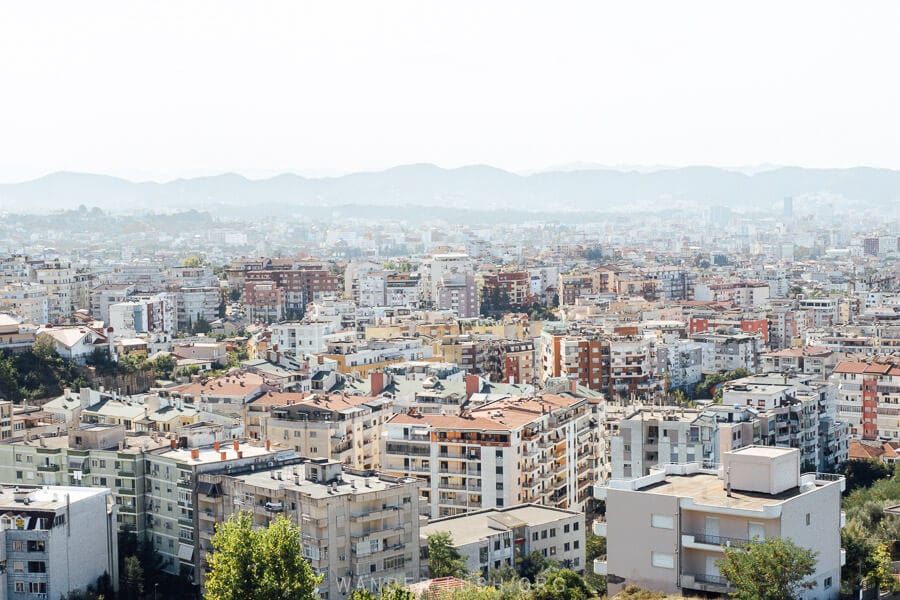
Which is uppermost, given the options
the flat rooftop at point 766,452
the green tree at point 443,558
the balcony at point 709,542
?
the flat rooftop at point 766,452

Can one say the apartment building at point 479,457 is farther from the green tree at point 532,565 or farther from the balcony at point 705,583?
the balcony at point 705,583

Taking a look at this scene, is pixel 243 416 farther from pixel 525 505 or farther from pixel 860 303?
pixel 860 303

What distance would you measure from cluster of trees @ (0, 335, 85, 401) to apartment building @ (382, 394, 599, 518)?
10.5 m

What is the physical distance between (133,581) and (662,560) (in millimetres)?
8413

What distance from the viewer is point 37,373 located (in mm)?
30438

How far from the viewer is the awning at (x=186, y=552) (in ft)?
58.6

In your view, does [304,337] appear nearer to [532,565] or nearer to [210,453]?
[210,453]

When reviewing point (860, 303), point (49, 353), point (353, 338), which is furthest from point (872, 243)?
point (49, 353)

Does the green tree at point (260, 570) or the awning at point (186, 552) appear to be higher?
the green tree at point (260, 570)

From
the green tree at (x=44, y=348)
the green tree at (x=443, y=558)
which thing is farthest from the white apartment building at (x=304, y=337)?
the green tree at (x=443, y=558)

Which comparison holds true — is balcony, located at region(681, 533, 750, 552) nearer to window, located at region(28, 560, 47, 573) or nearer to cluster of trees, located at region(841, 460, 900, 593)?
cluster of trees, located at region(841, 460, 900, 593)

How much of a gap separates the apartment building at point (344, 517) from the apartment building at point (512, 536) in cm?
66

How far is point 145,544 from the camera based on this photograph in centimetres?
1853

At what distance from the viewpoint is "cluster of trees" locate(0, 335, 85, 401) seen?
2934 centimetres
